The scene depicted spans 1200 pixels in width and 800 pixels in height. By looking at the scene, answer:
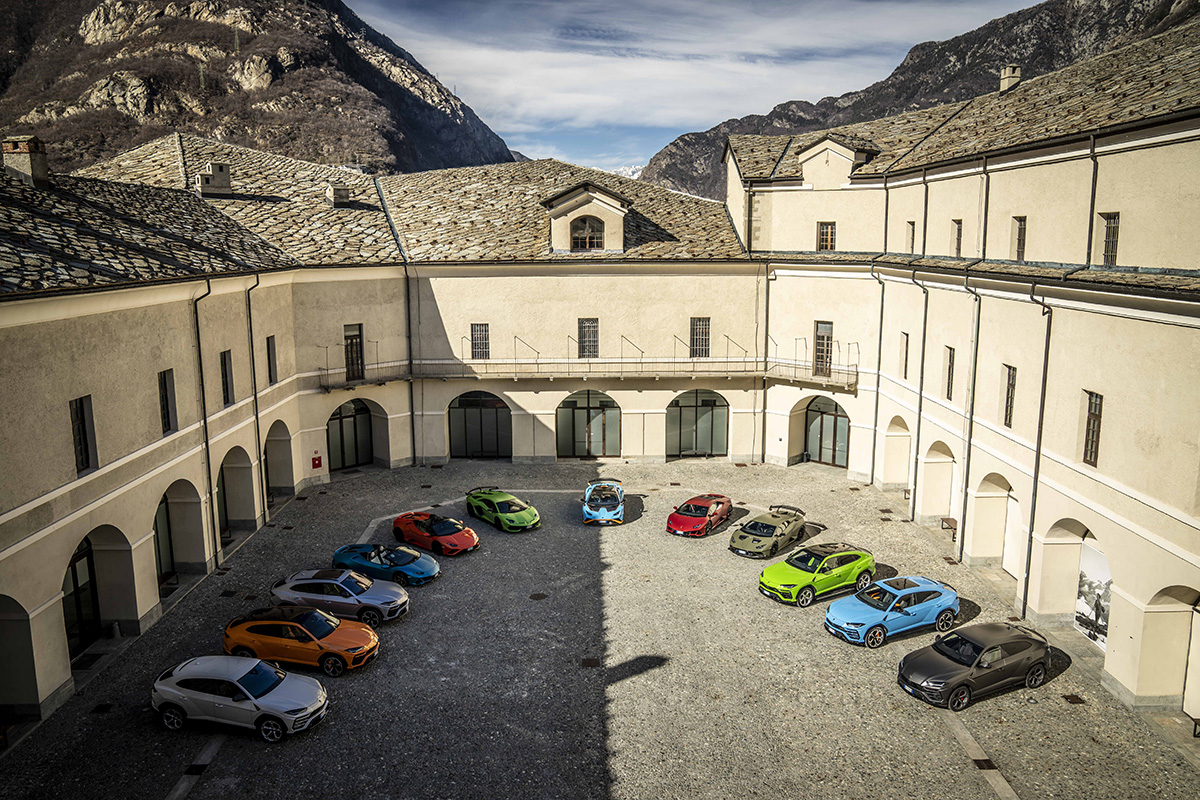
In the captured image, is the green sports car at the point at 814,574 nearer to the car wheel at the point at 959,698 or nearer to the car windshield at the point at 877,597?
the car windshield at the point at 877,597

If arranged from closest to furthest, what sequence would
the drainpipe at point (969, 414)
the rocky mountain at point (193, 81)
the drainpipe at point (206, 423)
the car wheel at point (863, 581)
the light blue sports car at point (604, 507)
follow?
the drainpipe at point (206, 423)
the car wheel at point (863, 581)
the drainpipe at point (969, 414)
the light blue sports car at point (604, 507)
the rocky mountain at point (193, 81)

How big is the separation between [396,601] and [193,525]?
8.78 m

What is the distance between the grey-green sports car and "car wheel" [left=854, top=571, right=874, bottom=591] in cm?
368

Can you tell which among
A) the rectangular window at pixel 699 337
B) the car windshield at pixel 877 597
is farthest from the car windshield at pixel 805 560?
the rectangular window at pixel 699 337

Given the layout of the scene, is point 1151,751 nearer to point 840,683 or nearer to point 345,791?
point 840,683

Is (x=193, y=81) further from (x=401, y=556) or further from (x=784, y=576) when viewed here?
(x=784, y=576)

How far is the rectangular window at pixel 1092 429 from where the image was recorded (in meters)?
22.6

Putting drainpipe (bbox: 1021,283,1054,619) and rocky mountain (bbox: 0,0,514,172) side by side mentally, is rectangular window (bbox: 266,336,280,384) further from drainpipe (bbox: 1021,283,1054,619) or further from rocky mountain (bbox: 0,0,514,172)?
rocky mountain (bbox: 0,0,514,172)

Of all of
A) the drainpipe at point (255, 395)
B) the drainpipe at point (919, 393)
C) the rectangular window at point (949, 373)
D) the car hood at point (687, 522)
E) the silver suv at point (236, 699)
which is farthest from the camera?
the drainpipe at point (919, 393)

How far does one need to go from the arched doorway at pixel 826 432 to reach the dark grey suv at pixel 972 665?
2070cm

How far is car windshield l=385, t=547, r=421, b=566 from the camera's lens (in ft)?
94.8

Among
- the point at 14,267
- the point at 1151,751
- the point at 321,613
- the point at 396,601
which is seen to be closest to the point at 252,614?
the point at 321,613

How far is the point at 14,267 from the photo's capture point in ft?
65.7

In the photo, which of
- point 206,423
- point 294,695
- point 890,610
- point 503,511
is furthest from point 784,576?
point 206,423
